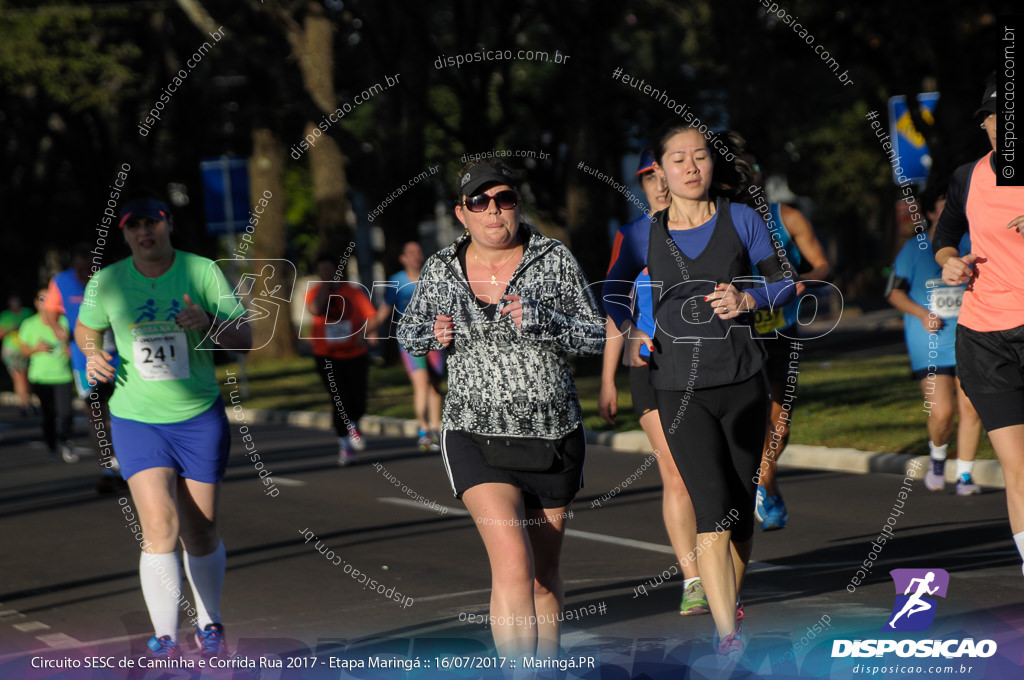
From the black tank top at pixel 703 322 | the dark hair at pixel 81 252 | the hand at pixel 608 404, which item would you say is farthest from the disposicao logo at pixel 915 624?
the dark hair at pixel 81 252

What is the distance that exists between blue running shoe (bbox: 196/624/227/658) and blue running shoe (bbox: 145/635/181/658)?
13cm

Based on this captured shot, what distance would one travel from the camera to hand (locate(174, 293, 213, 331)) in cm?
575

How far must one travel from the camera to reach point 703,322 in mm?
5285

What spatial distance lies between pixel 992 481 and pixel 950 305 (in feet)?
4.55

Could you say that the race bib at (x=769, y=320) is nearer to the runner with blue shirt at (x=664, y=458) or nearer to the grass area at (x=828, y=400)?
the runner with blue shirt at (x=664, y=458)

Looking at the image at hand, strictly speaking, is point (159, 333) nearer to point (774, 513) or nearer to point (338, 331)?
point (774, 513)

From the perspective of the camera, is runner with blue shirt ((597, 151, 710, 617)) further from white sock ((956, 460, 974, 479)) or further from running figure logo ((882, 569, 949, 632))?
white sock ((956, 460, 974, 479))

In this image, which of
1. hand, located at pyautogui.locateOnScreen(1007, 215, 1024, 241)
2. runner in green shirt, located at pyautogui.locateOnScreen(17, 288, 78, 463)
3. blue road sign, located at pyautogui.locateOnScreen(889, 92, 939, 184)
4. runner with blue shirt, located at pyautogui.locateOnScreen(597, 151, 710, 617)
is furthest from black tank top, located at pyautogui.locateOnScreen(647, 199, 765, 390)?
blue road sign, located at pyautogui.locateOnScreen(889, 92, 939, 184)

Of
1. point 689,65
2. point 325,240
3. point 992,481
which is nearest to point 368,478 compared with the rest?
point 992,481

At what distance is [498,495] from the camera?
15.9ft

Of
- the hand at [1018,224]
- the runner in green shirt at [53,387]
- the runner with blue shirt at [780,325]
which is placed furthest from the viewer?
the runner in green shirt at [53,387]

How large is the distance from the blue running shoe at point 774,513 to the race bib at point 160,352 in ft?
11.7

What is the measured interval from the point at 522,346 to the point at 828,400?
10727 mm

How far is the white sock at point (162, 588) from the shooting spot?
5570mm
